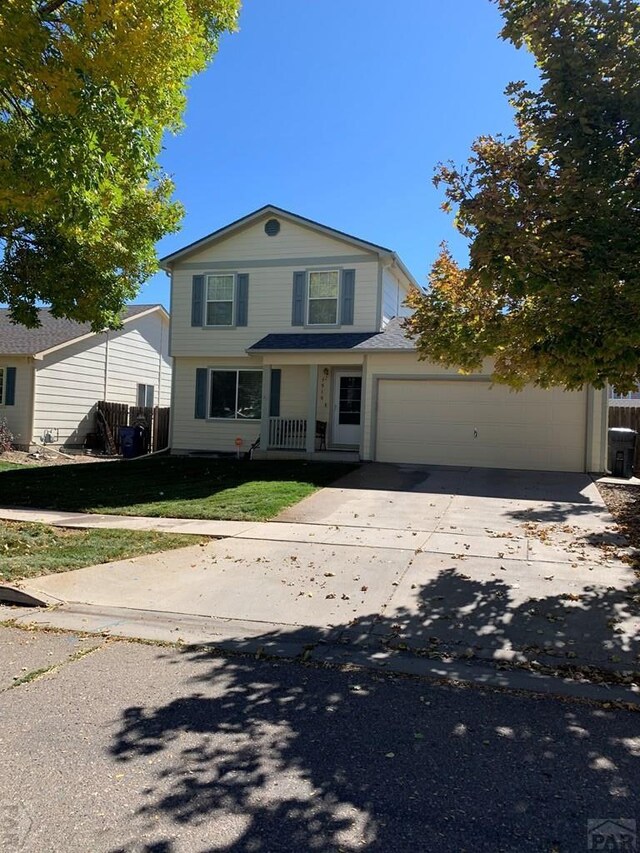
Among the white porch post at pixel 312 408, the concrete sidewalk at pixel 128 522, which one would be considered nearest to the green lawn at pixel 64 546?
the concrete sidewalk at pixel 128 522

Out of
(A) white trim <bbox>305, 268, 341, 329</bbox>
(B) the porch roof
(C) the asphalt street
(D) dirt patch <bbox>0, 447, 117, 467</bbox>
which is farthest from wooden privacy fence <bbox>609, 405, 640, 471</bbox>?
(D) dirt patch <bbox>0, 447, 117, 467</bbox>

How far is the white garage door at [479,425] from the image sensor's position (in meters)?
15.2

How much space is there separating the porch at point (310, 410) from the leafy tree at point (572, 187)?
1082cm

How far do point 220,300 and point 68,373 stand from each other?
255 inches

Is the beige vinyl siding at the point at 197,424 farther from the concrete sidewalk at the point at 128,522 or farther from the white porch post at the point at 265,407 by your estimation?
the concrete sidewalk at the point at 128,522

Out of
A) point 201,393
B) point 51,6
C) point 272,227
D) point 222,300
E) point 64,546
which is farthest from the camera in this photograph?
point 201,393

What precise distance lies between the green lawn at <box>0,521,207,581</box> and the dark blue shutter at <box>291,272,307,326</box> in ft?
34.0

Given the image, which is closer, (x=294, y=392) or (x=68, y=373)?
(x=294, y=392)

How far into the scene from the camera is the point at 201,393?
19.4 meters

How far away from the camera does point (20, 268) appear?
1077cm

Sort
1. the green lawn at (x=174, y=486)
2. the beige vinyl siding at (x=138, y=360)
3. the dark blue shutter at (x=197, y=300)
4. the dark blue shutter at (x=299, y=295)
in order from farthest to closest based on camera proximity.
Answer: the beige vinyl siding at (x=138, y=360), the dark blue shutter at (x=197, y=300), the dark blue shutter at (x=299, y=295), the green lawn at (x=174, y=486)

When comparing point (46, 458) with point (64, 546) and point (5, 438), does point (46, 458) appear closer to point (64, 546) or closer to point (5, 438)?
point (5, 438)

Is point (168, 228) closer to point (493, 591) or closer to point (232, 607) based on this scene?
point (232, 607)

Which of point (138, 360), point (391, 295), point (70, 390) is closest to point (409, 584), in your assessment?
point (391, 295)
